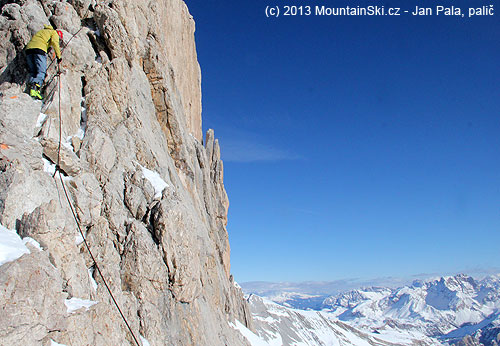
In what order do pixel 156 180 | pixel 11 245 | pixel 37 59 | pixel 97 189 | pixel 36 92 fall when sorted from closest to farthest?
pixel 11 245 < pixel 97 189 < pixel 36 92 < pixel 37 59 < pixel 156 180

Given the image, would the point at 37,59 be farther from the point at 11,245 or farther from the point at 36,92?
the point at 11,245

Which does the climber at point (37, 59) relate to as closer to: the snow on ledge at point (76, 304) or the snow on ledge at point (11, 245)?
the snow on ledge at point (11, 245)

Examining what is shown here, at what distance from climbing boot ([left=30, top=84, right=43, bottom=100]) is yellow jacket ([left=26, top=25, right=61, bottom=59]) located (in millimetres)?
1827

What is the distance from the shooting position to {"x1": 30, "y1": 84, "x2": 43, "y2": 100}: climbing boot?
15.7 m

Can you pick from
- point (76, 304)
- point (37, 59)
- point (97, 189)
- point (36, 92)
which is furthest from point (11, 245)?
point (37, 59)

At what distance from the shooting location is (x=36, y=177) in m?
12.3

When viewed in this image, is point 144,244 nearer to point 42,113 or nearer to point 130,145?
point 130,145

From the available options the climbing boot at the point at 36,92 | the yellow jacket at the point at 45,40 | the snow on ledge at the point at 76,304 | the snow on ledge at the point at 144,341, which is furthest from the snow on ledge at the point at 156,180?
the yellow jacket at the point at 45,40

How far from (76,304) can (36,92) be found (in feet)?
33.7

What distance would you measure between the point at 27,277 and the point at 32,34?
14.5 meters

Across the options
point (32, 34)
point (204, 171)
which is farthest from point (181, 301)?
point (204, 171)

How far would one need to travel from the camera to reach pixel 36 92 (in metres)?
15.7

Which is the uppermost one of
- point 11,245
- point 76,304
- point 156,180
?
point 156,180

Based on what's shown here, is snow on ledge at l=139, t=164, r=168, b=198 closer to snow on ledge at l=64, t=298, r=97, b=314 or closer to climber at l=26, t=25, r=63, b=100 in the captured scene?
climber at l=26, t=25, r=63, b=100
